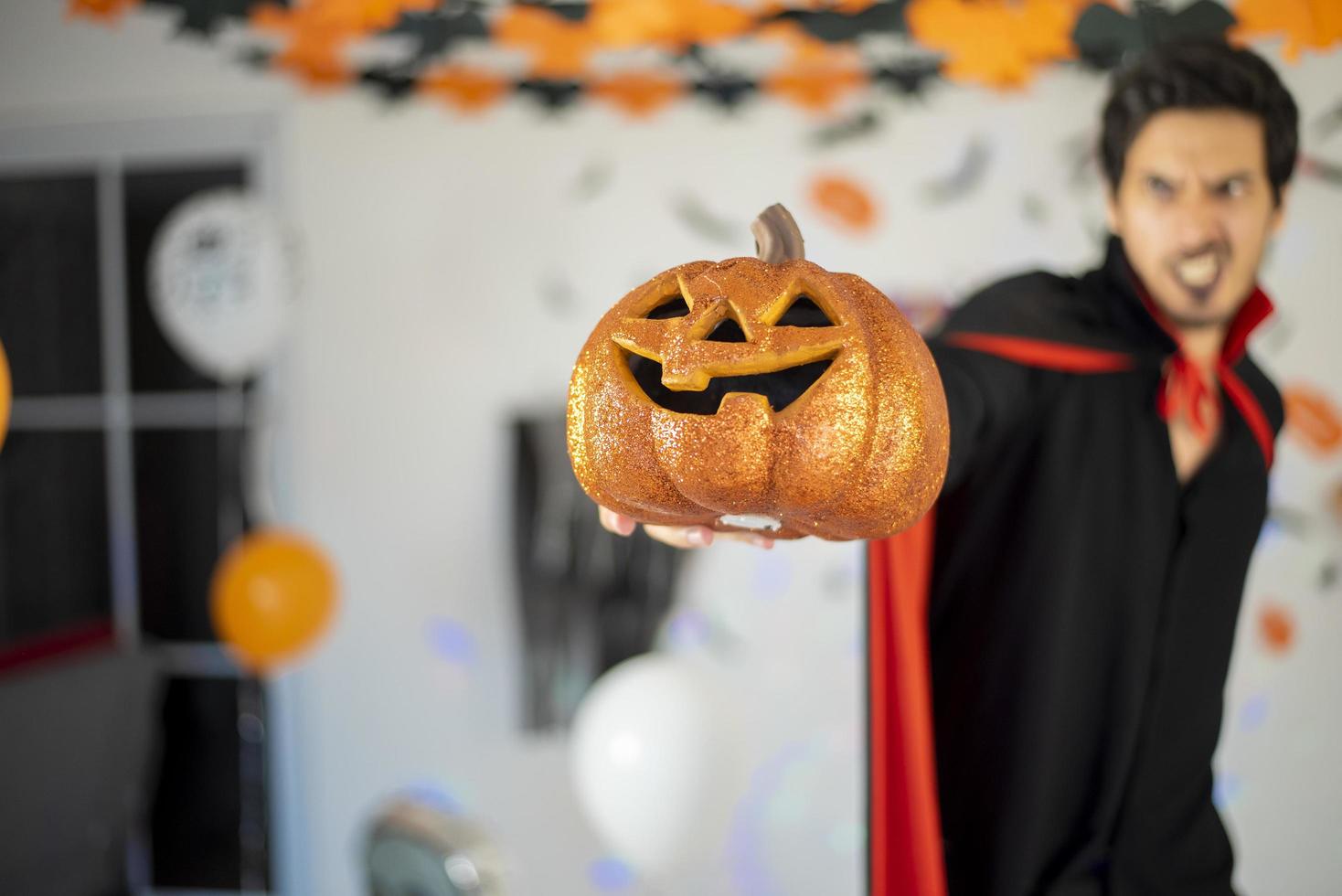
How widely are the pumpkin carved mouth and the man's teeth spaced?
0.70 meters

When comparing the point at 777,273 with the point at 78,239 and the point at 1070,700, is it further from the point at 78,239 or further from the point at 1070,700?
the point at 78,239

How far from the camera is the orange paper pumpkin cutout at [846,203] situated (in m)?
2.32

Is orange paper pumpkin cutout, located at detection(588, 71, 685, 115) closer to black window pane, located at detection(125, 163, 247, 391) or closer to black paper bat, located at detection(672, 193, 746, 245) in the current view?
black paper bat, located at detection(672, 193, 746, 245)

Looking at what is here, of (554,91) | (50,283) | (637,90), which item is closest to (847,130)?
(637,90)

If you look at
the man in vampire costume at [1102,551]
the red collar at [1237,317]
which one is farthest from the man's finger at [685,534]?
the red collar at [1237,317]

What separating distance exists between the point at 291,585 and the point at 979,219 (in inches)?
69.3

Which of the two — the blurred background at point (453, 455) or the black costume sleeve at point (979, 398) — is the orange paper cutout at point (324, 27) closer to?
the blurred background at point (453, 455)

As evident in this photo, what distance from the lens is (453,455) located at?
254 cm

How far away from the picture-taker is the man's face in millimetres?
1128

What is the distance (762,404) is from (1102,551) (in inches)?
29.4

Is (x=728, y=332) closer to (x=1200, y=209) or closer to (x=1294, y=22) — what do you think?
(x=1200, y=209)

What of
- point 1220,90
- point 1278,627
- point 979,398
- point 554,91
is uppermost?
point 554,91

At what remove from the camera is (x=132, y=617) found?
9.02ft

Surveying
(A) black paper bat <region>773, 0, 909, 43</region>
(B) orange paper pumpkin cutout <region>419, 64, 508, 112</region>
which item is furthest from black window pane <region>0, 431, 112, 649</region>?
(A) black paper bat <region>773, 0, 909, 43</region>
